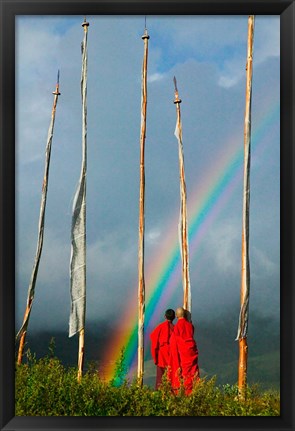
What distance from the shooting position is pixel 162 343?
6.14m

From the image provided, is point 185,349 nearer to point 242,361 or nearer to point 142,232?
point 242,361

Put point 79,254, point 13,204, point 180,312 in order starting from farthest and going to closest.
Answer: point 180,312 → point 79,254 → point 13,204

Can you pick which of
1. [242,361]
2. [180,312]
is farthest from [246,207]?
[242,361]

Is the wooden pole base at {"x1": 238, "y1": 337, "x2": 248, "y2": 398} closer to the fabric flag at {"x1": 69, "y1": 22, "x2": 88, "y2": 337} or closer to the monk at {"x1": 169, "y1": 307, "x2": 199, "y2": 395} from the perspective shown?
the monk at {"x1": 169, "y1": 307, "x2": 199, "y2": 395}

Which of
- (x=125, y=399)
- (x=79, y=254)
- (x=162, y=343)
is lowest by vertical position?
(x=125, y=399)

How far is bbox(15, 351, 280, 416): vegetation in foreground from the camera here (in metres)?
5.22

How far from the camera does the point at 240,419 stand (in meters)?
4.70

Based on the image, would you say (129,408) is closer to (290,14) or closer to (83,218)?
(83,218)

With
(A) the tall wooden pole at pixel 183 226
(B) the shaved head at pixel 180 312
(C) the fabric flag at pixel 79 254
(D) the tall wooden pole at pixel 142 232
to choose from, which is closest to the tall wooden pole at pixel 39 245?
(C) the fabric flag at pixel 79 254

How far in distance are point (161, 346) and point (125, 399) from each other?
88cm

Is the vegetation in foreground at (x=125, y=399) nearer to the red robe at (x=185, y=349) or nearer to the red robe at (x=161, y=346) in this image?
the red robe at (x=185, y=349)

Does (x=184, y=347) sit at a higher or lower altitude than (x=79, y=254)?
lower

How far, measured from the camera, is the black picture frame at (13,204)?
4.68 metres

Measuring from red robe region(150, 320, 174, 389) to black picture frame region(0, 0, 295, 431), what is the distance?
1.40 meters
